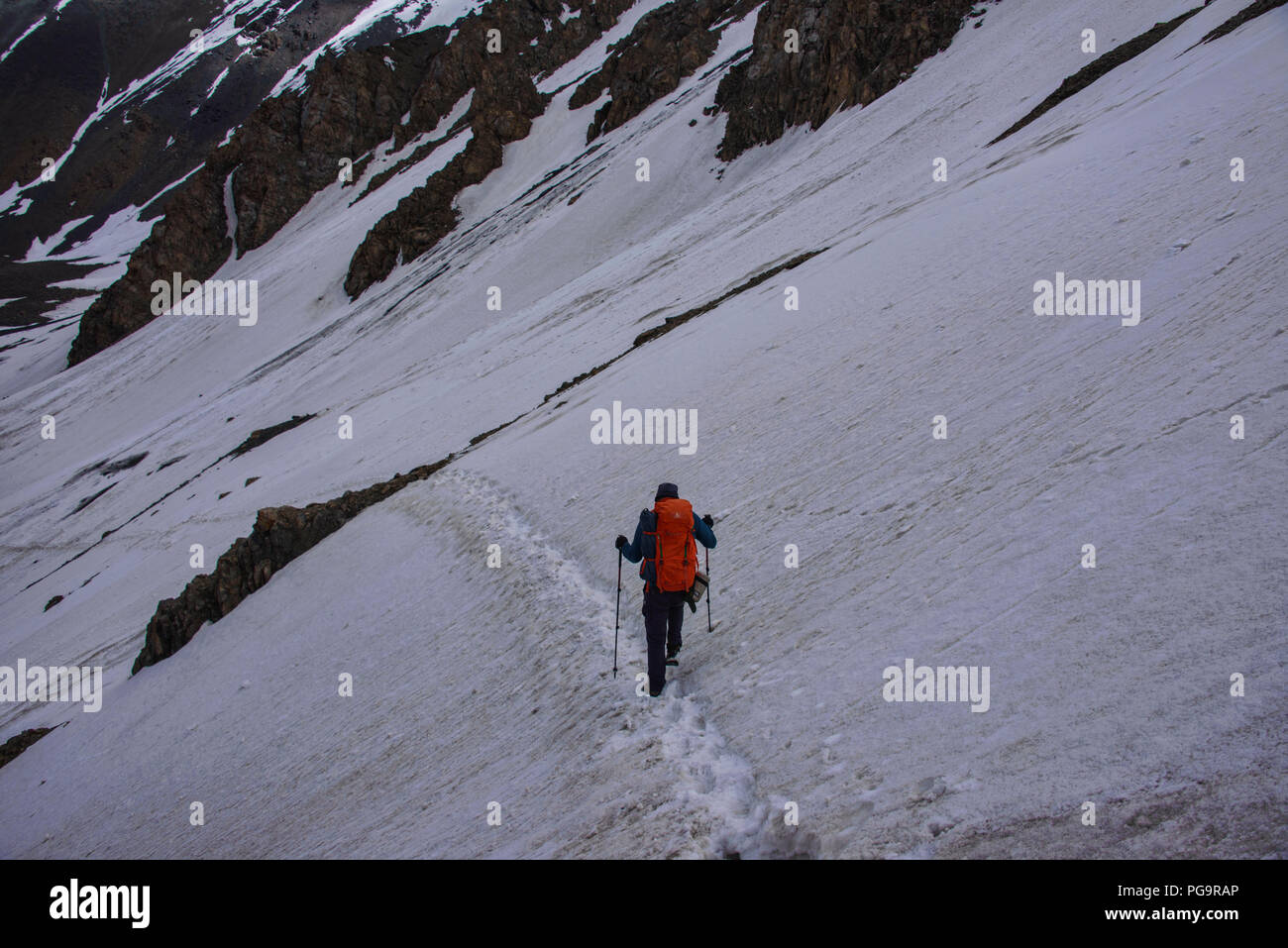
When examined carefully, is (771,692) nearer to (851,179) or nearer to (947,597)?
(947,597)

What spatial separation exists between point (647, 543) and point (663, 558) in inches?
7.8

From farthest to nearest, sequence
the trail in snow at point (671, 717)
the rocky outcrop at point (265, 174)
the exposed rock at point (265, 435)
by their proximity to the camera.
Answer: the rocky outcrop at point (265, 174)
the exposed rock at point (265, 435)
the trail in snow at point (671, 717)

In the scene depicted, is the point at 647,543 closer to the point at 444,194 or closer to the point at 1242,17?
the point at 1242,17

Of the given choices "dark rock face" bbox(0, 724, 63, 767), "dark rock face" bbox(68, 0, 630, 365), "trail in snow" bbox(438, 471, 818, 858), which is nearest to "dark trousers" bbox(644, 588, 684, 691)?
"trail in snow" bbox(438, 471, 818, 858)

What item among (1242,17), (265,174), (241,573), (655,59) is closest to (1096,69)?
(1242,17)

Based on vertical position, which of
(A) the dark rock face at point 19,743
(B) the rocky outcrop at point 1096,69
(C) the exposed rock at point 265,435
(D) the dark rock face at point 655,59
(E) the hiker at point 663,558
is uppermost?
(D) the dark rock face at point 655,59

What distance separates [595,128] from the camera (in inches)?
Result: 2687

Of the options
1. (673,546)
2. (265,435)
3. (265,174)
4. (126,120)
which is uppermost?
(126,120)

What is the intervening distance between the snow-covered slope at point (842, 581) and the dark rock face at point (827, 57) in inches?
816

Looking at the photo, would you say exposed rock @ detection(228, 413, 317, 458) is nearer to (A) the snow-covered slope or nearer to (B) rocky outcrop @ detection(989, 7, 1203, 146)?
(A) the snow-covered slope

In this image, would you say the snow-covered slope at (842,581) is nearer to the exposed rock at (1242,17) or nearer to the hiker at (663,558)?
the hiker at (663,558)

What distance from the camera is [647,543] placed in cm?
660

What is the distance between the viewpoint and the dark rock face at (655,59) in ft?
218

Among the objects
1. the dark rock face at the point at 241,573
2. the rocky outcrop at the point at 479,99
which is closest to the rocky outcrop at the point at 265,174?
the rocky outcrop at the point at 479,99
